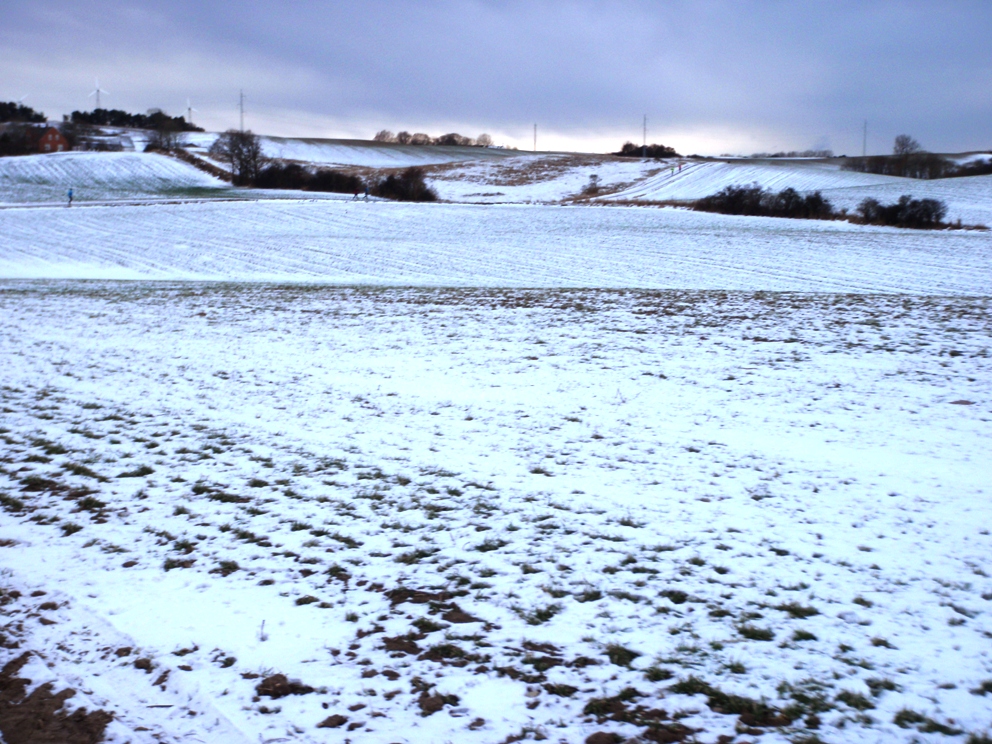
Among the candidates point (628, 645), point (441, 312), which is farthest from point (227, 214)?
point (628, 645)

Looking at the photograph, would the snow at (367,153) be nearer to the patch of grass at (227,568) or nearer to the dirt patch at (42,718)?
the patch of grass at (227,568)

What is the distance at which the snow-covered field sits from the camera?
13.6ft

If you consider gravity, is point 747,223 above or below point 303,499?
above

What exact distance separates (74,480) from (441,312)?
9.81 meters

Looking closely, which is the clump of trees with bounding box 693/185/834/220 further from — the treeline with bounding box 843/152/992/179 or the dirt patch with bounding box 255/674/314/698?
the dirt patch with bounding box 255/674/314/698

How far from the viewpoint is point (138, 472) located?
764 centimetres

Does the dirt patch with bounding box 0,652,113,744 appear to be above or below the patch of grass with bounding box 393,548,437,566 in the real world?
below

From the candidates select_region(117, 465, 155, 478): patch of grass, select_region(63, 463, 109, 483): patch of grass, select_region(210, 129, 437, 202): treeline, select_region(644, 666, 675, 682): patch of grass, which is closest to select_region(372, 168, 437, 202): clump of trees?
select_region(210, 129, 437, 202): treeline

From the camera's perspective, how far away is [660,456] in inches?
313

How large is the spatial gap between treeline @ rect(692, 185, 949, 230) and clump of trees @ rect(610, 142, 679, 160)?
57939 millimetres

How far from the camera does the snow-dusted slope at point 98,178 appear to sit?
206ft

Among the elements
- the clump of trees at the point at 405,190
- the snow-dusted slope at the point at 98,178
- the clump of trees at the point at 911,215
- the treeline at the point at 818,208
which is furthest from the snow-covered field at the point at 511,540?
the snow-dusted slope at the point at 98,178

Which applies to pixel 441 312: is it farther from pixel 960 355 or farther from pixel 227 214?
pixel 227 214

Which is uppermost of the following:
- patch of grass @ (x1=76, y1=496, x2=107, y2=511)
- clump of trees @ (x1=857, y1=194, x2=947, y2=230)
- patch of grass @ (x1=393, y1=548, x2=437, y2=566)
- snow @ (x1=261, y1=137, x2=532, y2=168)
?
snow @ (x1=261, y1=137, x2=532, y2=168)
